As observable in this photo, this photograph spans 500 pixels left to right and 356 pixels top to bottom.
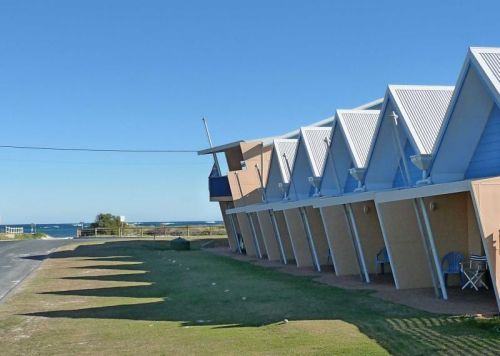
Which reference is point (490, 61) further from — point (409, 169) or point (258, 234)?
point (258, 234)

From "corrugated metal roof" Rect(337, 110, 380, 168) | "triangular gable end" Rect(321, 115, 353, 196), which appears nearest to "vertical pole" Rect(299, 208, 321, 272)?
"triangular gable end" Rect(321, 115, 353, 196)

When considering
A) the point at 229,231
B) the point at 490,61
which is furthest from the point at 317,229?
the point at 229,231

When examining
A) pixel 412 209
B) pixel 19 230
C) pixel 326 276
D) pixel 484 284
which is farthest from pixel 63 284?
pixel 19 230

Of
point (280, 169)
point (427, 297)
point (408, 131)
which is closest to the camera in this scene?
point (427, 297)

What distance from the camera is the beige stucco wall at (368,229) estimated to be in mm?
18125

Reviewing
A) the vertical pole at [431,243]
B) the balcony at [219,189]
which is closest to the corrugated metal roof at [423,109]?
the vertical pole at [431,243]

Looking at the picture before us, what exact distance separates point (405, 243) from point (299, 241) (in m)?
8.59

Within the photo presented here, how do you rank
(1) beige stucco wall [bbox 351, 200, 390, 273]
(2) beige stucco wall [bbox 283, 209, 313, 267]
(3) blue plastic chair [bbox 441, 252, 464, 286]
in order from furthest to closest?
(2) beige stucco wall [bbox 283, 209, 313, 267]
(1) beige stucco wall [bbox 351, 200, 390, 273]
(3) blue plastic chair [bbox 441, 252, 464, 286]

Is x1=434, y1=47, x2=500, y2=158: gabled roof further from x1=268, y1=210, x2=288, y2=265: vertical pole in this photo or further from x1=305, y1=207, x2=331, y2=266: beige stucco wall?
x1=268, y1=210, x2=288, y2=265: vertical pole

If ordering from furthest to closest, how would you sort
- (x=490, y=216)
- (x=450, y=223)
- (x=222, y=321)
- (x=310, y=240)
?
(x=310, y=240) < (x=450, y=223) < (x=222, y=321) < (x=490, y=216)

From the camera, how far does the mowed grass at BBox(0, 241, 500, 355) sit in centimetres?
872

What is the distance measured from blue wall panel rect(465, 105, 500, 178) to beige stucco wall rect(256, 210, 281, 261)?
14.6 metres

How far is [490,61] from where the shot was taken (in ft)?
43.4

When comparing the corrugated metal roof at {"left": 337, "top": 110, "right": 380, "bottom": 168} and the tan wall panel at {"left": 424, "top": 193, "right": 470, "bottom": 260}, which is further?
the corrugated metal roof at {"left": 337, "top": 110, "right": 380, "bottom": 168}
